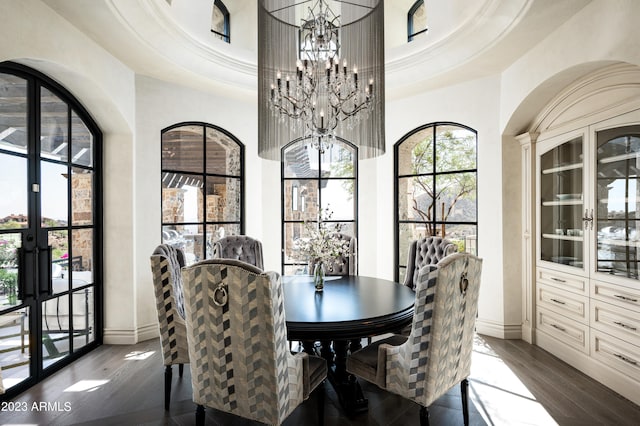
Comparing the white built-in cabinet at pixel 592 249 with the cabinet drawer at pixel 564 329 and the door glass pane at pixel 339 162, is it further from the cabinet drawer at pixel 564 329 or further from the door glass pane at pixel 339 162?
the door glass pane at pixel 339 162

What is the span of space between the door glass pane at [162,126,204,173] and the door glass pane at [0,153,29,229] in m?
1.44

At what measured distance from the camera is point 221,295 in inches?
65.0

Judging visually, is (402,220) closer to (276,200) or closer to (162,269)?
(276,200)

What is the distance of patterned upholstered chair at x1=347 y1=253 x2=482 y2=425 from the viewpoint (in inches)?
69.9

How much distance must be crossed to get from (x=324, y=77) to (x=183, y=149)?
233 centimetres

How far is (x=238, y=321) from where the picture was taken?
1638mm

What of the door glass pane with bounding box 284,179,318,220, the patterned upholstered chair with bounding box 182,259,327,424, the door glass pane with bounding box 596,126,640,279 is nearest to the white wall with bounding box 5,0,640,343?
the door glass pane with bounding box 284,179,318,220

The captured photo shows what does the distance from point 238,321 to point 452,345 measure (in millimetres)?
1188

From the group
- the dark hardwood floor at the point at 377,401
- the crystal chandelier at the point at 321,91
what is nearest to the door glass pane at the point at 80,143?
the dark hardwood floor at the point at 377,401

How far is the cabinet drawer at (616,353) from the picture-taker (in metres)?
2.43

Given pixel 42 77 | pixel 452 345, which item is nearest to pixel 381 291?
pixel 452 345

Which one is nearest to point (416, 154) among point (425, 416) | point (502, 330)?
point (502, 330)

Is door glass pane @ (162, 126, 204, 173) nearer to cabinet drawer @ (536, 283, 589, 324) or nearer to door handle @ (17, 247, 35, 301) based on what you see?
door handle @ (17, 247, 35, 301)

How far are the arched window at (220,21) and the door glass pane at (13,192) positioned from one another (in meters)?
2.51
